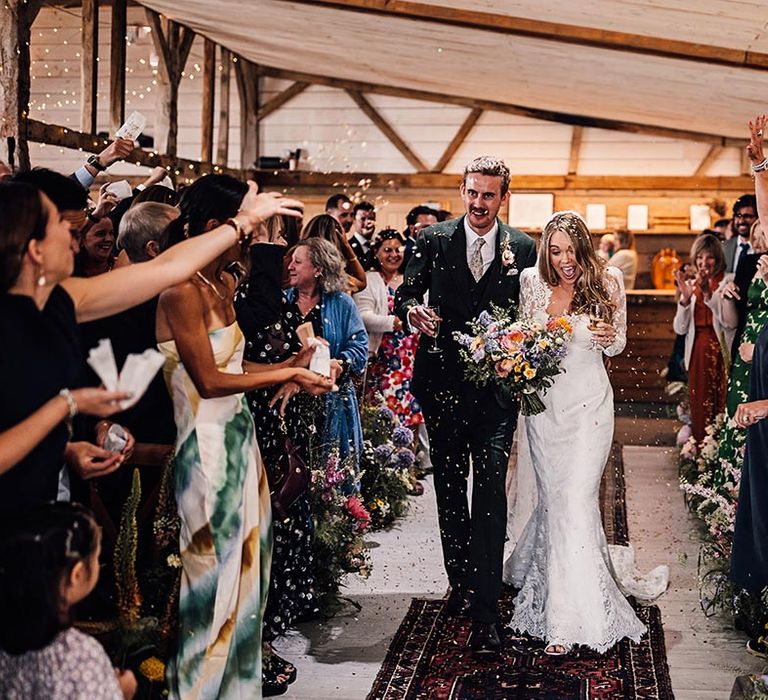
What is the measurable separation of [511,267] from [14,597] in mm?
3163

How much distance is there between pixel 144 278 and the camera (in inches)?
112

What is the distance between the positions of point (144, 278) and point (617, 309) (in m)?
2.69

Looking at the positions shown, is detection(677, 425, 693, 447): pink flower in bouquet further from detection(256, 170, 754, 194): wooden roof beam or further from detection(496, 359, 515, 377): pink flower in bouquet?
detection(256, 170, 754, 194): wooden roof beam

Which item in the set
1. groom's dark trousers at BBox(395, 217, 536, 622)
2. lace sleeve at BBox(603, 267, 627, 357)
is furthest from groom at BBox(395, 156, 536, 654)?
lace sleeve at BBox(603, 267, 627, 357)

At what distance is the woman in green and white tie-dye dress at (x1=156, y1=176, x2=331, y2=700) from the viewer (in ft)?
11.4

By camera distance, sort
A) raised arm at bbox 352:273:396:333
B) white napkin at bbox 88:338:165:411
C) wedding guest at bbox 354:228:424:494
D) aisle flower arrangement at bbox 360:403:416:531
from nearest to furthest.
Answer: white napkin at bbox 88:338:165:411 < aisle flower arrangement at bbox 360:403:416:531 < raised arm at bbox 352:273:396:333 < wedding guest at bbox 354:228:424:494

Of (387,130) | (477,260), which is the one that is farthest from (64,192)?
(387,130)

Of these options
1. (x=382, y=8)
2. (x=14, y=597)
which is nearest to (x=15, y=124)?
(x=382, y=8)

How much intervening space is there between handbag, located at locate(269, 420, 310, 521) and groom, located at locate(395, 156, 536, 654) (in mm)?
841

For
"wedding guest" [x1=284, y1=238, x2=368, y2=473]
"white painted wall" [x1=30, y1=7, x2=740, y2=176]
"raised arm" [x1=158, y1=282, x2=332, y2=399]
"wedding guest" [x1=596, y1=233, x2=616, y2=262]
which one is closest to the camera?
"raised arm" [x1=158, y1=282, x2=332, y2=399]

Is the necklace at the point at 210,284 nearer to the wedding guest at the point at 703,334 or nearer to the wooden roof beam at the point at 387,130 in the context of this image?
the wedding guest at the point at 703,334

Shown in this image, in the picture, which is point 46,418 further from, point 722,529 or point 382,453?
point 382,453

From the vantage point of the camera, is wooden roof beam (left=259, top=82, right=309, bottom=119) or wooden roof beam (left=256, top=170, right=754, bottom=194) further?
wooden roof beam (left=259, top=82, right=309, bottom=119)

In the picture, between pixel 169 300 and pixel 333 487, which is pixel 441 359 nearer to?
pixel 333 487
